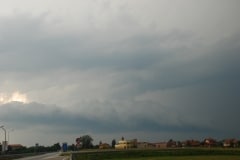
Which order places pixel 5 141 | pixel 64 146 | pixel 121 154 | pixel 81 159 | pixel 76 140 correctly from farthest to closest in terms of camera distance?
pixel 5 141 < pixel 121 154 < pixel 64 146 < pixel 76 140 < pixel 81 159

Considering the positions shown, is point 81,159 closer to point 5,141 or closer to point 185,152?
point 185,152

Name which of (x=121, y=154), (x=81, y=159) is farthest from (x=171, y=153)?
(x=81, y=159)

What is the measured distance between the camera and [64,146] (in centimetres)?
9738

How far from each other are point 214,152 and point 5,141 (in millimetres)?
55469

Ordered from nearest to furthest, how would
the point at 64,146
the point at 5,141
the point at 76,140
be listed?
the point at 76,140 → the point at 64,146 → the point at 5,141

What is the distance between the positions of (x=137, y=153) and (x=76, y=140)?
2388 centimetres

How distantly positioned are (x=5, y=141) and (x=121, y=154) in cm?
4016

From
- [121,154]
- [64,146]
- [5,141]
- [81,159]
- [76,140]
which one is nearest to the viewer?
[81,159]

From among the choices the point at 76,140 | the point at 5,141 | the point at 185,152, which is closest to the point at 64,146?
the point at 76,140

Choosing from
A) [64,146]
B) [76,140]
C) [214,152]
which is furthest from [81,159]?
[214,152]

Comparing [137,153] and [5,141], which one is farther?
[5,141]

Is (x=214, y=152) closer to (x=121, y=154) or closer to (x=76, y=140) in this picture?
(x=121, y=154)

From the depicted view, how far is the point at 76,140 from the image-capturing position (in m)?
86.1

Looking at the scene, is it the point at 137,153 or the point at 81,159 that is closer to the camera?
the point at 81,159
